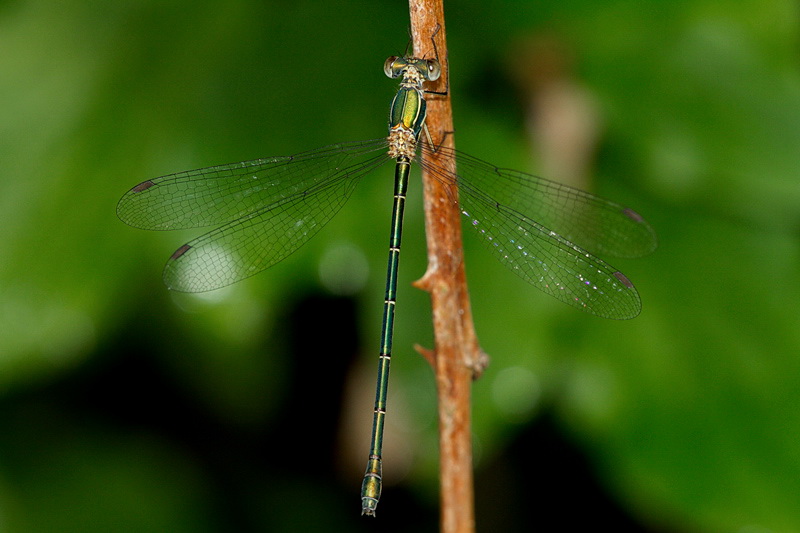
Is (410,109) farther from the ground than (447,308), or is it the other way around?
(410,109)

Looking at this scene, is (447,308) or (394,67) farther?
(394,67)

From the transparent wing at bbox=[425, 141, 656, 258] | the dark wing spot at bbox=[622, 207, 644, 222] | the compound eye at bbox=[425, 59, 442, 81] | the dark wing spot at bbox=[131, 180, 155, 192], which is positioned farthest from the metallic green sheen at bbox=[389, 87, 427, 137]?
the dark wing spot at bbox=[131, 180, 155, 192]

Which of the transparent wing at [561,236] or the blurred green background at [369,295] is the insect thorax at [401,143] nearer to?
the transparent wing at [561,236]

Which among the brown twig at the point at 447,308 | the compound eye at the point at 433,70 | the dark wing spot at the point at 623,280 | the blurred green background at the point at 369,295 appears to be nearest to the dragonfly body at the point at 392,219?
the dark wing spot at the point at 623,280

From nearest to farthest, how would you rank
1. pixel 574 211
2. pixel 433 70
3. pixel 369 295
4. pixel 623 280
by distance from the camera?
pixel 433 70 < pixel 623 280 < pixel 574 211 < pixel 369 295

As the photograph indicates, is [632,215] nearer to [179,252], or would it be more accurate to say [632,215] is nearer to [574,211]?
[574,211]

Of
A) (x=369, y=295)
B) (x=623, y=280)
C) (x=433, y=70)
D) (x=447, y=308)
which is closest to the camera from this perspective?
(x=447, y=308)

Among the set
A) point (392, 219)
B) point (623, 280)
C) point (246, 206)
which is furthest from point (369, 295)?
point (623, 280)
